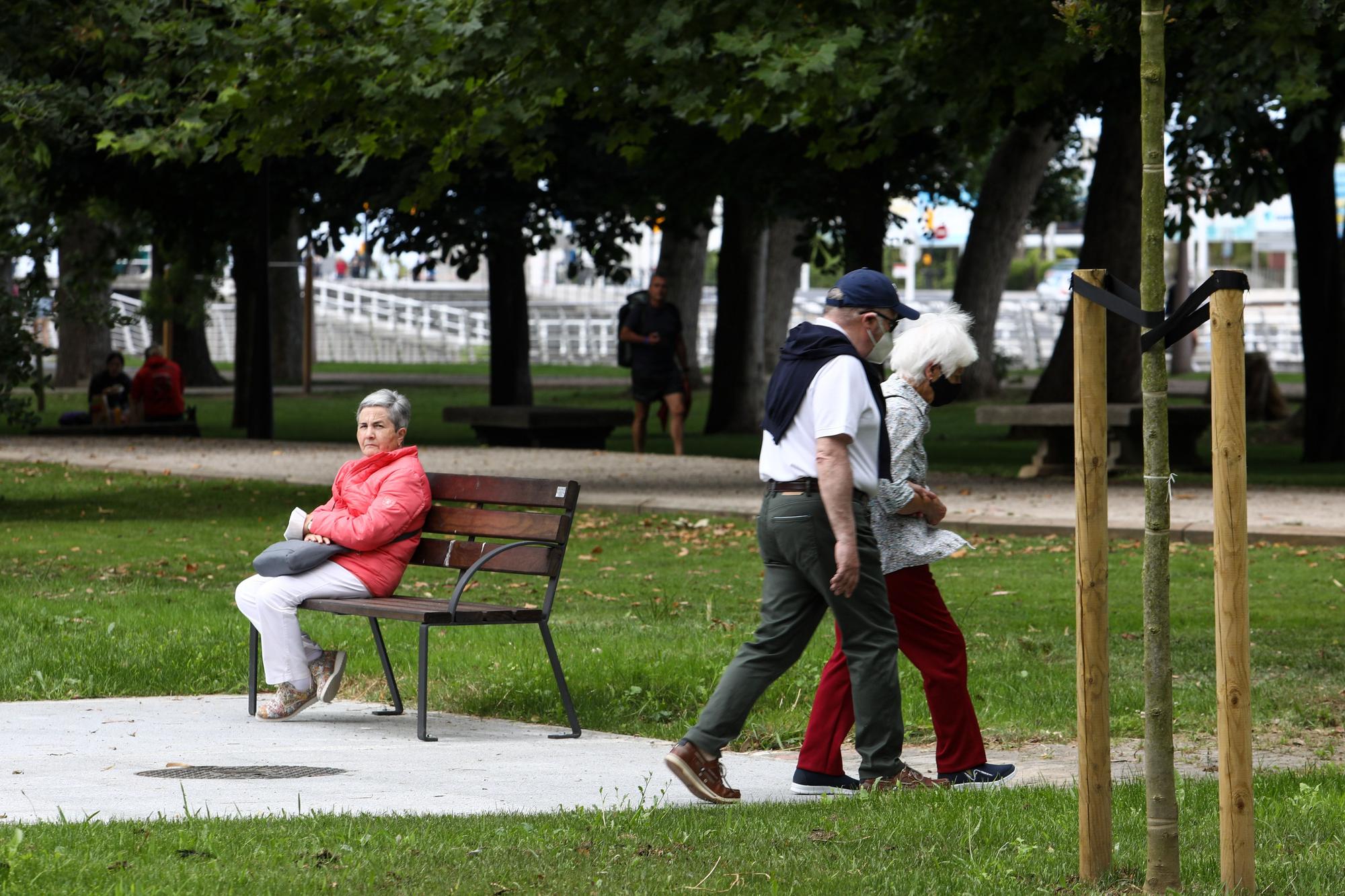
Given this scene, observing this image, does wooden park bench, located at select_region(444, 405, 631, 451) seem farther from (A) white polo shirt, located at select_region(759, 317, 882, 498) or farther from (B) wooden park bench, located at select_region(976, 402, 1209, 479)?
(A) white polo shirt, located at select_region(759, 317, 882, 498)

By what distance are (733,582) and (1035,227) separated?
35.3 m

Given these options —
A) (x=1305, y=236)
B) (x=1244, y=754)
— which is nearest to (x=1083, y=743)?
(x=1244, y=754)

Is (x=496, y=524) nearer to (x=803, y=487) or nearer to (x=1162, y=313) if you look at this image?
(x=803, y=487)

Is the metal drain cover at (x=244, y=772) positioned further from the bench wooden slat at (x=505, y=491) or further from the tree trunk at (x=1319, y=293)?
the tree trunk at (x=1319, y=293)

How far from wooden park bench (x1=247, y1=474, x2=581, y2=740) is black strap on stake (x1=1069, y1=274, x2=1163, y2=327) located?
300 cm

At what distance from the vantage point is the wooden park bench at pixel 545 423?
22.5 m

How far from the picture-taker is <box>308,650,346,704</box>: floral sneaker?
7.68 meters

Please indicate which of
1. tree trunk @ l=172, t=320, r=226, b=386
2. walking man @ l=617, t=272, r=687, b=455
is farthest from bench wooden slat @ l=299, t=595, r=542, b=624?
tree trunk @ l=172, t=320, r=226, b=386

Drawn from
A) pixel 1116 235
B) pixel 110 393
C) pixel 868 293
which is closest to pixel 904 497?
pixel 868 293

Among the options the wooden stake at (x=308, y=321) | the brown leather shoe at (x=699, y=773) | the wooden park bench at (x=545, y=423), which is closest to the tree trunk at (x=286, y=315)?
the wooden stake at (x=308, y=321)

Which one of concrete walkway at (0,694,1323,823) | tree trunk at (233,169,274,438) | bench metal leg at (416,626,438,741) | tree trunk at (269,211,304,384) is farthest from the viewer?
tree trunk at (269,211,304,384)

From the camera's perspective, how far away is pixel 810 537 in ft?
20.0

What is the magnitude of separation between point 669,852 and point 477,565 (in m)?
2.28

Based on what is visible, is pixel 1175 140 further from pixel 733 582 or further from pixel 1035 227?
pixel 1035 227
